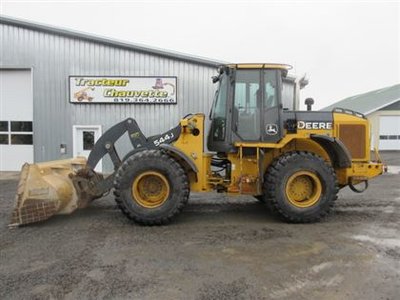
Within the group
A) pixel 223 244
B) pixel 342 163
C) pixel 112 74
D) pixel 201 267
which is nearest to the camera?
pixel 201 267

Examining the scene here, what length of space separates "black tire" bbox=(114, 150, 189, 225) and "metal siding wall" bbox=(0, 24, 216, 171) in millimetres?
8787

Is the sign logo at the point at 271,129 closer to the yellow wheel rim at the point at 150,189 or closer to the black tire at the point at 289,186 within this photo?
the black tire at the point at 289,186

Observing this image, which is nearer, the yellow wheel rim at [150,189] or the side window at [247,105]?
the yellow wheel rim at [150,189]

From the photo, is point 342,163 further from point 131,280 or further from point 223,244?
point 131,280

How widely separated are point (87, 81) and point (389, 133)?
24.6m

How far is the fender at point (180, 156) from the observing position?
6676 millimetres

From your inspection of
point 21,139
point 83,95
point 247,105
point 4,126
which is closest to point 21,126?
point 21,139

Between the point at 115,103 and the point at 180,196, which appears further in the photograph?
the point at 115,103

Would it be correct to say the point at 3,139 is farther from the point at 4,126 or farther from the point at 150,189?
the point at 150,189

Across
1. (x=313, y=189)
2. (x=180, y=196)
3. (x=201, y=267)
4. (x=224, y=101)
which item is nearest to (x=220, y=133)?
(x=224, y=101)

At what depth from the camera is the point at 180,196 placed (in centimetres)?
654

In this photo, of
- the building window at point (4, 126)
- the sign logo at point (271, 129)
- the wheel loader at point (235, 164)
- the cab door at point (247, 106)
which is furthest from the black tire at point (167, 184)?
the building window at point (4, 126)

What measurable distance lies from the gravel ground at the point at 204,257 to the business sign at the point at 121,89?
8.13 metres

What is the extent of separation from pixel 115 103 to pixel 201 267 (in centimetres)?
1154
